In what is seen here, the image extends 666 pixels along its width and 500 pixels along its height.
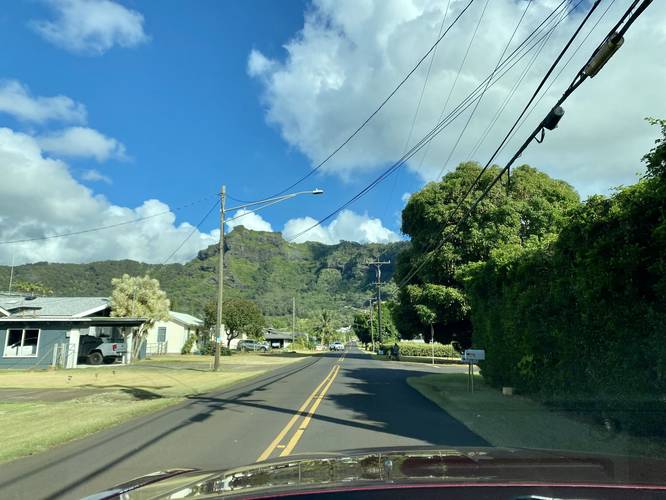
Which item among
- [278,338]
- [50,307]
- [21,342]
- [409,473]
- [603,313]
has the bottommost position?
[409,473]

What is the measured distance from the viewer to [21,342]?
118ft

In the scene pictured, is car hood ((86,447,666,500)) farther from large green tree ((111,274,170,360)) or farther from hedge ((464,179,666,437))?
large green tree ((111,274,170,360))

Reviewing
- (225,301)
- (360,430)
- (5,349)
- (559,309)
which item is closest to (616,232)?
(559,309)

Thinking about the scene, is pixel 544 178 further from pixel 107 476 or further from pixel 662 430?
pixel 107 476

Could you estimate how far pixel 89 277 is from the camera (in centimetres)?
10931

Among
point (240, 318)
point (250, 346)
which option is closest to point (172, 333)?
point (240, 318)

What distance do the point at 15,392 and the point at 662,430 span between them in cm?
1930

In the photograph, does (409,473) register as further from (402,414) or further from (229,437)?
(402,414)

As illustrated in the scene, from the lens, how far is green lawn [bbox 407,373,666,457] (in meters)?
9.24

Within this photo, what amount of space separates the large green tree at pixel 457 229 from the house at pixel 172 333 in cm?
3288

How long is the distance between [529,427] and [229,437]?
6068mm

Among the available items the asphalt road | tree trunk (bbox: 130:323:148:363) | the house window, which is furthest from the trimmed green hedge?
the asphalt road

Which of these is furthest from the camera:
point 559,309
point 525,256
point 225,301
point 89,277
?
point 89,277

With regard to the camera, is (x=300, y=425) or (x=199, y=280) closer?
(x=300, y=425)
